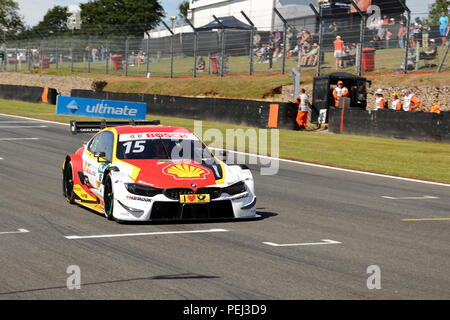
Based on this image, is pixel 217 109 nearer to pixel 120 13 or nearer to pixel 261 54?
pixel 261 54

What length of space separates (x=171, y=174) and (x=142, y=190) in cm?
50

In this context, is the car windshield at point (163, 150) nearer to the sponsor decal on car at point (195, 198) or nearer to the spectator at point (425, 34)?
the sponsor decal on car at point (195, 198)

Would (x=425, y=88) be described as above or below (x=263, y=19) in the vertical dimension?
below

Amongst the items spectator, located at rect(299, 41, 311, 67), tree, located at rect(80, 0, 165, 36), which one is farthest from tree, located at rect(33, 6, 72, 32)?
spectator, located at rect(299, 41, 311, 67)

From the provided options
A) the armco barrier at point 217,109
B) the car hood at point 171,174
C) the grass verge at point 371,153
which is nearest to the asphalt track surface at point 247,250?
the car hood at point 171,174

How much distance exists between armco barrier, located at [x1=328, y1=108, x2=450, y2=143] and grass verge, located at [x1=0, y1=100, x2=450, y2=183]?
1.19ft

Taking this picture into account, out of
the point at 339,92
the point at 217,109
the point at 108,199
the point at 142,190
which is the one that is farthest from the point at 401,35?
the point at 142,190

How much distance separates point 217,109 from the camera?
114 feet

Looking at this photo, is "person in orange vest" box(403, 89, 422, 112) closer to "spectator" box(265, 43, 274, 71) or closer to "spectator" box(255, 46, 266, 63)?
"spectator" box(265, 43, 274, 71)

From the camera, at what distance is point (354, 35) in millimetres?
35250

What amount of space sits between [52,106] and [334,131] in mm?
19514

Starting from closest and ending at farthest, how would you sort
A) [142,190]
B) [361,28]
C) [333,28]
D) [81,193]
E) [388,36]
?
[142,190]
[81,193]
[388,36]
[361,28]
[333,28]
